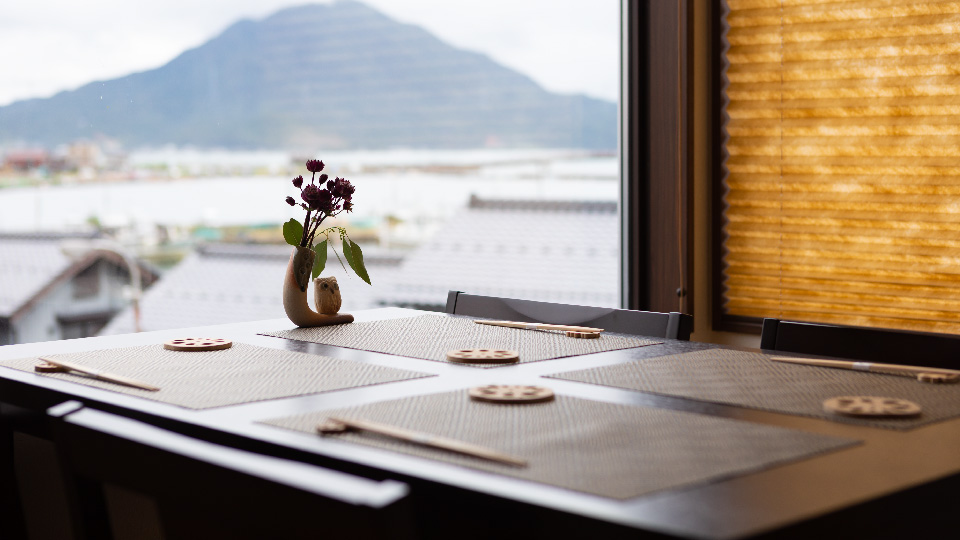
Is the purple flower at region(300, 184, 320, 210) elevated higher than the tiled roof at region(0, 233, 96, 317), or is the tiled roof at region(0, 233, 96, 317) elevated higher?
the purple flower at region(300, 184, 320, 210)

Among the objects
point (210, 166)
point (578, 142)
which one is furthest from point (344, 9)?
point (578, 142)

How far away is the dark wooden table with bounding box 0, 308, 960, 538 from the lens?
84cm

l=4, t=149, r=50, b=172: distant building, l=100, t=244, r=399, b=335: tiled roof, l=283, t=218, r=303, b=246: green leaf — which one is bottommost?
l=100, t=244, r=399, b=335: tiled roof

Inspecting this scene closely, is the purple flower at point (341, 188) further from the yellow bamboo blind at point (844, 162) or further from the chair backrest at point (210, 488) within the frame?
the yellow bamboo blind at point (844, 162)

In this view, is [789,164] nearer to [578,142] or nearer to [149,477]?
[578,142]

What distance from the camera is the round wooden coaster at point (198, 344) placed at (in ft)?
5.85

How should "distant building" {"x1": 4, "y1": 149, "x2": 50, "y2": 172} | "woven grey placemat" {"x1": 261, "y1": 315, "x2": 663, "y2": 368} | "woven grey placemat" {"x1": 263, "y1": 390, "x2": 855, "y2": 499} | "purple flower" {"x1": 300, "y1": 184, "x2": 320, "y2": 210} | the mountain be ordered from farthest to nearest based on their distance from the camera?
the mountain, "distant building" {"x1": 4, "y1": 149, "x2": 50, "y2": 172}, "purple flower" {"x1": 300, "y1": 184, "x2": 320, "y2": 210}, "woven grey placemat" {"x1": 261, "y1": 315, "x2": 663, "y2": 368}, "woven grey placemat" {"x1": 263, "y1": 390, "x2": 855, "y2": 499}

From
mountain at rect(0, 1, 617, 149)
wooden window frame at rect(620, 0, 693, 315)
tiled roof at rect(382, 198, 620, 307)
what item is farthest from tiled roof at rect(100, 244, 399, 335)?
wooden window frame at rect(620, 0, 693, 315)

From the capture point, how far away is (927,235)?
8.75 feet

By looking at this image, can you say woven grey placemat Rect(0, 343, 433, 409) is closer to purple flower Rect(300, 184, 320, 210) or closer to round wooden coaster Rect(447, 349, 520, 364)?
round wooden coaster Rect(447, 349, 520, 364)

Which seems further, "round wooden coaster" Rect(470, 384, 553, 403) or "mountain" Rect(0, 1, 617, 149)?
"mountain" Rect(0, 1, 617, 149)

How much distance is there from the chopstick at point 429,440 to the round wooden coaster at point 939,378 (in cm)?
71

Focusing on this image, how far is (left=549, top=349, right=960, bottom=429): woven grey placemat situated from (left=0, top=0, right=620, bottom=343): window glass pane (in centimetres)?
83

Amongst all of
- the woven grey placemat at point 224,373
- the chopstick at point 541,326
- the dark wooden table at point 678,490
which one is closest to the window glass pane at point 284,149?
the chopstick at point 541,326
